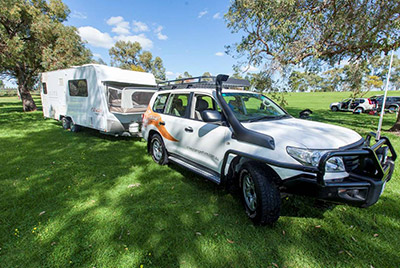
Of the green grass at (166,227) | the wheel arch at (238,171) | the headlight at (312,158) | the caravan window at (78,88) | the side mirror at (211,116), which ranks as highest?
the caravan window at (78,88)

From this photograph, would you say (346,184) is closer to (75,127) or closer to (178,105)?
(178,105)

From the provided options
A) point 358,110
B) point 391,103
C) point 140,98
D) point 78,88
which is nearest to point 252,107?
point 140,98

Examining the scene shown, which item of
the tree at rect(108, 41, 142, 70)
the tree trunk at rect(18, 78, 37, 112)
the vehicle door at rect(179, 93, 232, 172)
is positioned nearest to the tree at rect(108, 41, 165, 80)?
the tree at rect(108, 41, 142, 70)

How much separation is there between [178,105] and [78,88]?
5378mm

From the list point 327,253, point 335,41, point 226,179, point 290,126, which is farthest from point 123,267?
point 335,41

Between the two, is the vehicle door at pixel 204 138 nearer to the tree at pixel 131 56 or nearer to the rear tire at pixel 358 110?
the rear tire at pixel 358 110

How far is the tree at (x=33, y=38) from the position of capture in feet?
37.8

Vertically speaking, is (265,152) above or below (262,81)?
below

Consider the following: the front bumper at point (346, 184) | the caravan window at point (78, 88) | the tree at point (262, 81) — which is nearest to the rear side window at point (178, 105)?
the front bumper at point (346, 184)

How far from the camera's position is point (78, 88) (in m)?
7.69

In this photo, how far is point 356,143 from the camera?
8.63 feet

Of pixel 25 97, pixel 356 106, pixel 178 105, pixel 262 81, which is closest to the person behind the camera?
pixel 178 105

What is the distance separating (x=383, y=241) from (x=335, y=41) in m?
7.50

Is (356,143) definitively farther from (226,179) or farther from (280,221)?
(226,179)
